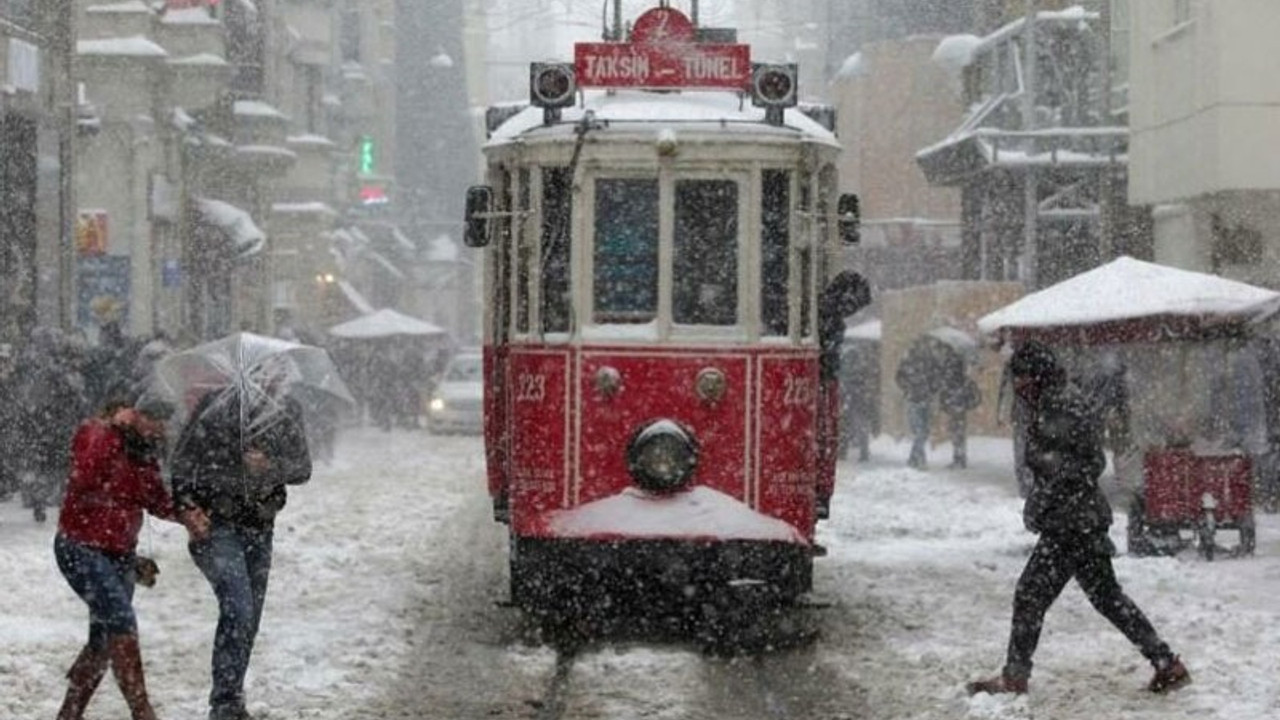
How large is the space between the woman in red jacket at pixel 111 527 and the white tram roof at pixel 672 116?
418 cm

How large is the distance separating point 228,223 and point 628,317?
31899 millimetres

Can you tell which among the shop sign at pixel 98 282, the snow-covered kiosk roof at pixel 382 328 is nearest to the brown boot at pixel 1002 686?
the shop sign at pixel 98 282

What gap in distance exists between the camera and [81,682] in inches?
386

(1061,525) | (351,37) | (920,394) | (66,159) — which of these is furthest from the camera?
(351,37)

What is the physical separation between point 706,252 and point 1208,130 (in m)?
13.9

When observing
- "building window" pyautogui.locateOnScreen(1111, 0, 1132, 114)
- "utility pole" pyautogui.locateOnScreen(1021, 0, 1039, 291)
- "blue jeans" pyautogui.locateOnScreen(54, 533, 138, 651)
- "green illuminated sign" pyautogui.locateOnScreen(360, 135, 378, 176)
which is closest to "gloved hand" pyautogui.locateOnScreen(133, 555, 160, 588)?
"blue jeans" pyautogui.locateOnScreen(54, 533, 138, 651)

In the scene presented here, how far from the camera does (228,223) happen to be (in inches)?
1735

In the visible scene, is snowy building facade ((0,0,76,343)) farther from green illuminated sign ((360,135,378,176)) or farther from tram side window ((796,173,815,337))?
green illuminated sign ((360,135,378,176))

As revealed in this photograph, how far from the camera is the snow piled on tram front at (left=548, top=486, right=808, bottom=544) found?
12.7m

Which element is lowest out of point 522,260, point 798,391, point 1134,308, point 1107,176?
point 798,391

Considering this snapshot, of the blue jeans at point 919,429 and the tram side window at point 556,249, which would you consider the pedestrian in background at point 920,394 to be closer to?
the blue jeans at point 919,429

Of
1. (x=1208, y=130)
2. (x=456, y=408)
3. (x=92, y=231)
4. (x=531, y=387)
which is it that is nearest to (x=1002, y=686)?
(x=531, y=387)

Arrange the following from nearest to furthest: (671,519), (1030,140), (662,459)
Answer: (671,519), (662,459), (1030,140)

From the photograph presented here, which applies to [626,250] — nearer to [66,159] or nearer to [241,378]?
[241,378]
